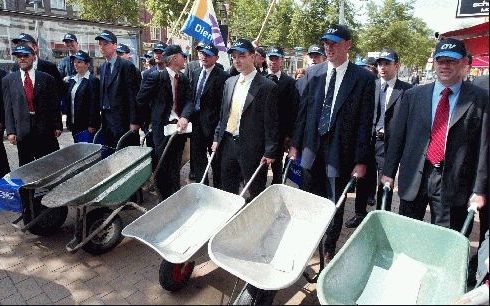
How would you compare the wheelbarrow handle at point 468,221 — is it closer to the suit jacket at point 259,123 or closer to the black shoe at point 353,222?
the suit jacket at point 259,123

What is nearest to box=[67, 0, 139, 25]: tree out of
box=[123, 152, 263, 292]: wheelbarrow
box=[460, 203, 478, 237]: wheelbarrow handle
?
box=[123, 152, 263, 292]: wheelbarrow

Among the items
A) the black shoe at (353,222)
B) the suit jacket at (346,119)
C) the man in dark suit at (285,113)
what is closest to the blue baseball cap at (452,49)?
the suit jacket at (346,119)

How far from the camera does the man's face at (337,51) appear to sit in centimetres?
321

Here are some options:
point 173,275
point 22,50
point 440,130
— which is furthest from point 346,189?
point 22,50

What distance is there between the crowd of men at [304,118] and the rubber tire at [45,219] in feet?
3.74

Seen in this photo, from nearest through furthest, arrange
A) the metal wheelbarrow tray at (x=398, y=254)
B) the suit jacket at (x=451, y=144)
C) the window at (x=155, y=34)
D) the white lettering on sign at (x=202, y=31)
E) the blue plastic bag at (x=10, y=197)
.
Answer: the metal wheelbarrow tray at (x=398, y=254), the suit jacket at (x=451, y=144), the blue plastic bag at (x=10, y=197), the white lettering on sign at (x=202, y=31), the window at (x=155, y=34)

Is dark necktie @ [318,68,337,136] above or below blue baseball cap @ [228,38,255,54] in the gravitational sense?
below

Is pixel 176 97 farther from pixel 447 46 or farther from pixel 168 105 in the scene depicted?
pixel 447 46

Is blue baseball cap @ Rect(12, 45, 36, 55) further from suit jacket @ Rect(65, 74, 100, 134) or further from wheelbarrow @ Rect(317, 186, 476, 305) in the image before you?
wheelbarrow @ Rect(317, 186, 476, 305)

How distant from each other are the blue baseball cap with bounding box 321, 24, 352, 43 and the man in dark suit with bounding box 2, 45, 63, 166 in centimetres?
349

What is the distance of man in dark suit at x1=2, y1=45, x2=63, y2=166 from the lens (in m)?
4.51

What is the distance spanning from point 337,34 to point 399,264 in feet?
6.30

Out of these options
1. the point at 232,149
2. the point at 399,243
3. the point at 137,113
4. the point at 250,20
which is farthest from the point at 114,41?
the point at 250,20

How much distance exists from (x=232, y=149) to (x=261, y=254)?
1422 mm
